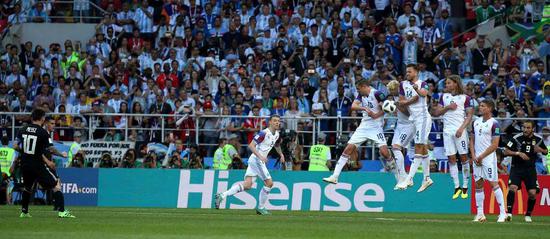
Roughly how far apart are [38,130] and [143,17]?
18.4 meters

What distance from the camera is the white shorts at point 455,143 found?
26781mm

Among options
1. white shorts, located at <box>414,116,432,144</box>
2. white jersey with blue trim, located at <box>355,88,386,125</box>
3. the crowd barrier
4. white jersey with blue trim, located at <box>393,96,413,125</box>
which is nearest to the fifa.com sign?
the crowd barrier

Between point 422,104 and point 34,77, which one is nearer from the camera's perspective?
point 422,104

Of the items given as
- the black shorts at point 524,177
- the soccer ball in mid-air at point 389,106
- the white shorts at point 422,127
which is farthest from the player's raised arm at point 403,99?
the black shorts at point 524,177

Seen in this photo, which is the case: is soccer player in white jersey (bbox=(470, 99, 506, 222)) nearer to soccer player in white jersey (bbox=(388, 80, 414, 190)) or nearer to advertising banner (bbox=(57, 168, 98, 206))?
soccer player in white jersey (bbox=(388, 80, 414, 190))

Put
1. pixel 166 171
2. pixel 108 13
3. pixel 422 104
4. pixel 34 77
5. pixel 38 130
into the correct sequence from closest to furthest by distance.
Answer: pixel 38 130, pixel 422 104, pixel 166 171, pixel 34 77, pixel 108 13

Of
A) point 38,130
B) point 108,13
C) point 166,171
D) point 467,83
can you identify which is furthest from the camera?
point 108,13

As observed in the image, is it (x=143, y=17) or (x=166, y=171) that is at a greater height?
(x=143, y=17)

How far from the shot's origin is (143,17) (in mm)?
42938

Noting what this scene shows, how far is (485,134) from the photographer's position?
26422 millimetres

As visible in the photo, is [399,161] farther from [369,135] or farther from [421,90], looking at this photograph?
[421,90]

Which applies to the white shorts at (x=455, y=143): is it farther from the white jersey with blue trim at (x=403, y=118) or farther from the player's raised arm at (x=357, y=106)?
the player's raised arm at (x=357, y=106)

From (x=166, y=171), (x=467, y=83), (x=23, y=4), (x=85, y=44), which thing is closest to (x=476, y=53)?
(x=467, y=83)

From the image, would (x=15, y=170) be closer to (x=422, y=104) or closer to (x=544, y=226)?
(x=422, y=104)
